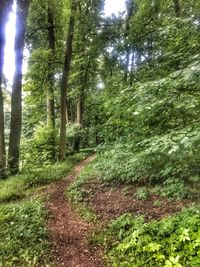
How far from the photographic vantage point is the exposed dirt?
5316 millimetres

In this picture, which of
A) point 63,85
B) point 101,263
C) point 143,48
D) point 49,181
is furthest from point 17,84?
point 101,263

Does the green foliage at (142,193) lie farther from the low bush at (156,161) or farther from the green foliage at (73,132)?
the green foliage at (73,132)

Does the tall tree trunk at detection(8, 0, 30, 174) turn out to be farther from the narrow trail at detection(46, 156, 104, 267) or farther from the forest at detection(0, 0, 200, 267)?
the narrow trail at detection(46, 156, 104, 267)

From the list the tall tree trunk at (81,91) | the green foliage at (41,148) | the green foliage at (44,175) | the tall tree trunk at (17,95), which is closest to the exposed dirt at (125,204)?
the green foliage at (44,175)

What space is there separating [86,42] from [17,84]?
7619 millimetres

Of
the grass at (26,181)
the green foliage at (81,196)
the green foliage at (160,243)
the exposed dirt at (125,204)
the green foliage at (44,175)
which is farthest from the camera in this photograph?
the green foliage at (44,175)

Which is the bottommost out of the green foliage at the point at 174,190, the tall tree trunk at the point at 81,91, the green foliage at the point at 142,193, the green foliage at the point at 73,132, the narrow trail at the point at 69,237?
the narrow trail at the point at 69,237

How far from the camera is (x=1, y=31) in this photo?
16.4 ft

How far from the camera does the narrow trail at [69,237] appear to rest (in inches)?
178

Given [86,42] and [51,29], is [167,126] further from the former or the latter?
[86,42]

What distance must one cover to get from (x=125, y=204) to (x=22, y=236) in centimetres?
232

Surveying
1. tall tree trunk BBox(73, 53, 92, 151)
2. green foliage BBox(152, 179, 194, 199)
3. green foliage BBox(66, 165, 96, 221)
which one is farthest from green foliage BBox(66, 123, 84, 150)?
green foliage BBox(152, 179, 194, 199)

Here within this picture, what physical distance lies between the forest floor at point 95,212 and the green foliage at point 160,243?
0.34m

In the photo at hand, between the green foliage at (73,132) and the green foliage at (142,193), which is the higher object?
the green foliage at (73,132)
